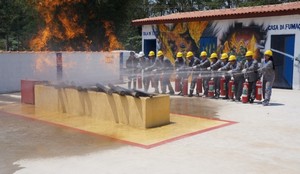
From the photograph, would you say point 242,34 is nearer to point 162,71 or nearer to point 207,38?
point 207,38

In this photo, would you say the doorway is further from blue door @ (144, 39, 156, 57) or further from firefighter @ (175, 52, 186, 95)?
blue door @ (144, 39, 156, 57)

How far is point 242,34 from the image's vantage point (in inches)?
701

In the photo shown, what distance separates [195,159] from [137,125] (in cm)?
267

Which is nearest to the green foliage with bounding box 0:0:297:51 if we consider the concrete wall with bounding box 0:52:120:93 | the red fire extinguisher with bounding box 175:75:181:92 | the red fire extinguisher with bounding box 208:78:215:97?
the concrete wall with bounding box 0:52:120:93

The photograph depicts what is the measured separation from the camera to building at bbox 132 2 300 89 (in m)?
16.3

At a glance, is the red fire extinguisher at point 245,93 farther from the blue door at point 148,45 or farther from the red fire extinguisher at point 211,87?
the blue door at point 148,45

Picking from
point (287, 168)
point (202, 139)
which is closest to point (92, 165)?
point (202, 139)

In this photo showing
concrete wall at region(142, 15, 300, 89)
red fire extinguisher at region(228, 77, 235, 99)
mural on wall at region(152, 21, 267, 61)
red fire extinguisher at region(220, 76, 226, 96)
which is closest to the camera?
red fire extinguisher at region(228, 77, 235, 99)

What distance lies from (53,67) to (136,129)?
397 inches

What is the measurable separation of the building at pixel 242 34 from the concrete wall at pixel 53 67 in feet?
10.3

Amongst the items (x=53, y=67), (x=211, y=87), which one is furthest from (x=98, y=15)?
(x=211, y=87)

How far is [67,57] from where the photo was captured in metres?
18.1

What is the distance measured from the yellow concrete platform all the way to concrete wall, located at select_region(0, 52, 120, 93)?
5.23 m

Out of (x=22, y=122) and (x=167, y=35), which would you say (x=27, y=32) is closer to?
(x=167, y=35)
